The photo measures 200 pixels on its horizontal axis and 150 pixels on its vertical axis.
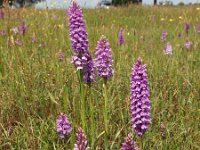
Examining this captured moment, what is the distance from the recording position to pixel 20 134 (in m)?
2.56

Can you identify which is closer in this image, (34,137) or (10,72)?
(34,137)

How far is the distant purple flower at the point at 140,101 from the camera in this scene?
1781 mm

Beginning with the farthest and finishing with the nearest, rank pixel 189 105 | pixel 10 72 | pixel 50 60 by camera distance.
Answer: pixel 50 60, pixel 10 72, pixel 189 105

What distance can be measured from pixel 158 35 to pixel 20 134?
529 cm

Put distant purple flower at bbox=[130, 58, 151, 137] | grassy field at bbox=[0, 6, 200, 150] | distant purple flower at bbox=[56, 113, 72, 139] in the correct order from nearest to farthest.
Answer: distant purple flower at bbox=[130, 58, 151, 137] → distant purple flower at bbox=[56, 113, 72, 139] → grassy field at bbox=[0, 6, 200, 150]

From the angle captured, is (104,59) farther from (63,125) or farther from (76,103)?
(76,103)

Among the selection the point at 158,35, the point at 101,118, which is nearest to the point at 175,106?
the point at 101,118

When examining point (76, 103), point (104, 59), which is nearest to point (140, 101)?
point (104, 59)

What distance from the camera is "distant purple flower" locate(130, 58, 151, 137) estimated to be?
5.84 ft

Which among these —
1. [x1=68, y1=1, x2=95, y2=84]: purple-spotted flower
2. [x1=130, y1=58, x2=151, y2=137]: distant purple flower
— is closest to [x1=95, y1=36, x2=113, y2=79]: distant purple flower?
[x1=68, y1=1, x2=95, y2=84]: purple-spotted flower

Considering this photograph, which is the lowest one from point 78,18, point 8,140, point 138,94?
point 8,140

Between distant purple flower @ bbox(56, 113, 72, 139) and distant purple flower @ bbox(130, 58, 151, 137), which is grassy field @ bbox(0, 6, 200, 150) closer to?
distant purple flower @ bbox(56, 113, 72, 139)

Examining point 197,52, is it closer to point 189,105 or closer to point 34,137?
point 189,105

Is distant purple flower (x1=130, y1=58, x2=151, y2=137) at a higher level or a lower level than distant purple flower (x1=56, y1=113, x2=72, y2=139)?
higher
